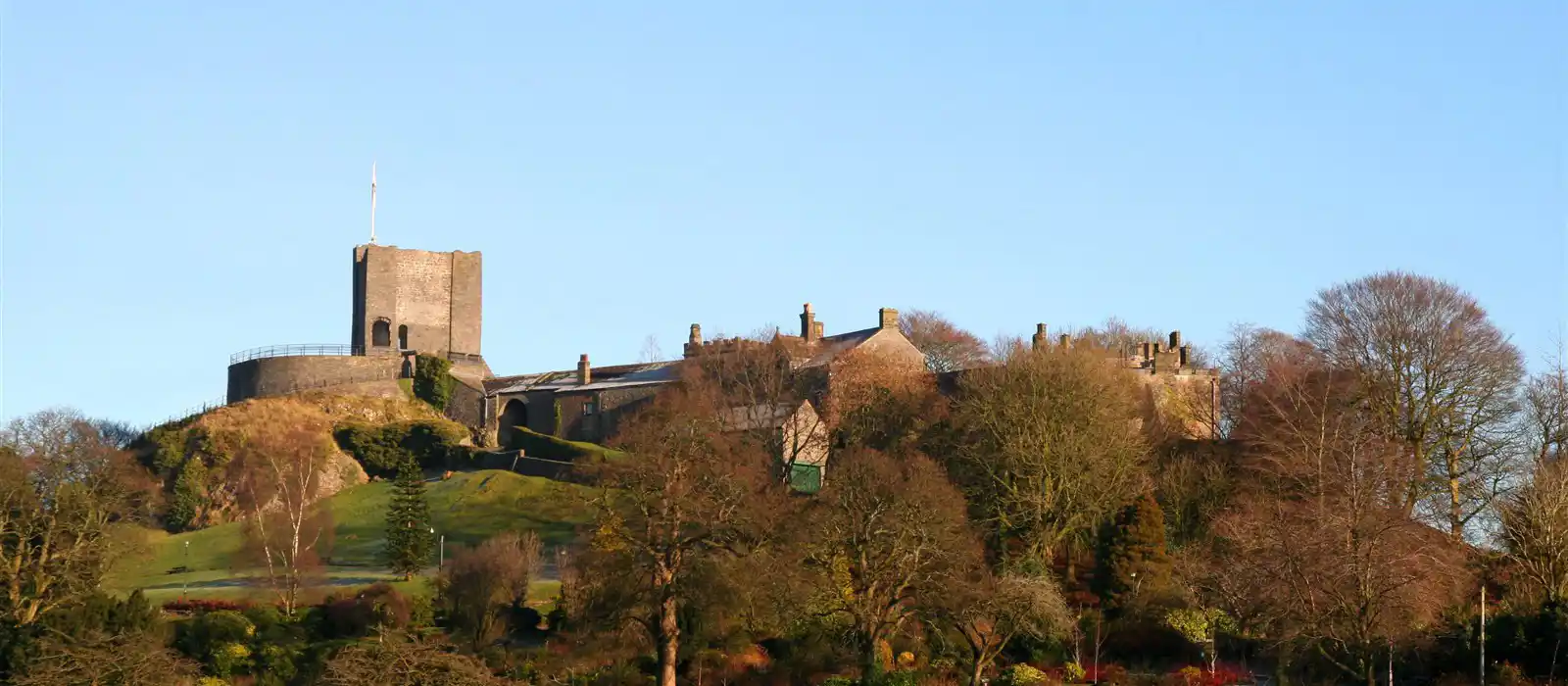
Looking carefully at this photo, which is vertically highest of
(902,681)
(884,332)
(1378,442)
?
(884,332)

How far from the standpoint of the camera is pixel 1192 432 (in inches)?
2606

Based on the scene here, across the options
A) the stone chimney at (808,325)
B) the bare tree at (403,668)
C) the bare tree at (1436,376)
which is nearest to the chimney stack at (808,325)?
the stone chimney at (808,325)

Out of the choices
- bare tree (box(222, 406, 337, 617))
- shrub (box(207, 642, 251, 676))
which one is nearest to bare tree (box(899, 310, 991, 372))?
bare tree (box(222, 406, 337, 617))

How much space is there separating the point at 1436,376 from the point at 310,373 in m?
53.6

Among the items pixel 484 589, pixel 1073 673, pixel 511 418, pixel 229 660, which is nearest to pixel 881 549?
pixel 1073 673

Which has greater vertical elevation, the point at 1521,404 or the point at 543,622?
the point at 1521,404

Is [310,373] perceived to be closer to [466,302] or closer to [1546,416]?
[466,302]

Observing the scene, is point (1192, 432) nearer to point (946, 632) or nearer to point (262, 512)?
point (946, 632)

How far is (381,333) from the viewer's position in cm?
9444

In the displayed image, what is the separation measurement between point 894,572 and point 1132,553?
7714 millimetres

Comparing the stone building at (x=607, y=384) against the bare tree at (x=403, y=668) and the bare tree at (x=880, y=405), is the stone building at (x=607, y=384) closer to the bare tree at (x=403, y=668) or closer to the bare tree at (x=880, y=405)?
the bare tree at (x=880, y=405)

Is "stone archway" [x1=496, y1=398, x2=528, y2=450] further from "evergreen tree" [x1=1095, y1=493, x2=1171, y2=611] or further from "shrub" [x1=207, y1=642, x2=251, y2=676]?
"evergreen tree" [x1=1095, y1=493, x2=1171, y2=611]

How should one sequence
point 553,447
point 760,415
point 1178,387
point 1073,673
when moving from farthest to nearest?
point 553,447 → point 1178,387 → point 760,415 → point 1073,673

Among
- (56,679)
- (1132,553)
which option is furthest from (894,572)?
(56,679)
